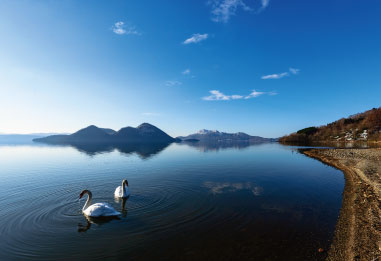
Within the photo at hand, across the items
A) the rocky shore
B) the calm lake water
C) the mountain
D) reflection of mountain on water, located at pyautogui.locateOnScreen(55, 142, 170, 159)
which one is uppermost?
the mountain

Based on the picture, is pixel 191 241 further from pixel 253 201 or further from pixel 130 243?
pixel 253 201

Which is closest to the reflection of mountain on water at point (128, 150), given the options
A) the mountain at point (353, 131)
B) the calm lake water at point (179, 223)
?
the calm lake water at point (179, 223)

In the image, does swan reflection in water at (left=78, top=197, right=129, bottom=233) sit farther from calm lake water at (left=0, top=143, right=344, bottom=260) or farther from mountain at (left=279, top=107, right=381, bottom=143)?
mountain at (left=279, top=107, right=381, bottom=143)

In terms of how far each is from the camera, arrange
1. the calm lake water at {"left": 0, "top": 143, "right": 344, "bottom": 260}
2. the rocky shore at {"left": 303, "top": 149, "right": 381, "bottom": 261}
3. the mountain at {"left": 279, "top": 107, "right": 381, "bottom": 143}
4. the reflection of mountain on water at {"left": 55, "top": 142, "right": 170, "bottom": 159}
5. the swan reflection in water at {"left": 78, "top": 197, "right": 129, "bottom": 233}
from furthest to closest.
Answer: the mountain at {"left": 279, "top": 107, "right": 381, "bottom": 143} < the reflection of mountain on water at {"left": 55, "top": 142, "right": 170, "bottom": 159} < the swan reflection in water at {"left": 78, "top": 197, "right": 129, "bottom": 233} < the calm lake water at {"left": 0, "top": 143, "right": 344, "bottom": 260} < the rocky shore at {"left": 303, "top": 149, "right": 381, "bottom": 261}

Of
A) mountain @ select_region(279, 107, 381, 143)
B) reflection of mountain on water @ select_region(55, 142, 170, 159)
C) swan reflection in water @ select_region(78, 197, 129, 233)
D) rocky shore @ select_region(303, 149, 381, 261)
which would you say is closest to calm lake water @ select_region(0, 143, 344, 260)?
swan reflection in water @ select_region(78, 197, 129, 233)

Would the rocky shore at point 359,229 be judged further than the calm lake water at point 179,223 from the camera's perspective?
No

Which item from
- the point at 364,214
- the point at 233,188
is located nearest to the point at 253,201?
the point at 233,188

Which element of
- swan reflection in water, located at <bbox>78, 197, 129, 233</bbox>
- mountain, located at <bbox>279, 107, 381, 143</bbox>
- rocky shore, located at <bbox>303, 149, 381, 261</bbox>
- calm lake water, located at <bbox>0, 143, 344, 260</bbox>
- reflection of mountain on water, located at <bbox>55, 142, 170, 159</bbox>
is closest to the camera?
rocky shore, located at <bbox>303, 149, 381, 261</bbox>

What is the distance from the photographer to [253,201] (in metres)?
18.8

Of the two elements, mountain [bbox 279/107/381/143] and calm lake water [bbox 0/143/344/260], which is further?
mountain [bbox 279/107/381/143]

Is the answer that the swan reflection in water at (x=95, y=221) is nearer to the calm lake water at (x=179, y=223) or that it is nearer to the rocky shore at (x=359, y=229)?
the calm lake water at (x=179, y=223)

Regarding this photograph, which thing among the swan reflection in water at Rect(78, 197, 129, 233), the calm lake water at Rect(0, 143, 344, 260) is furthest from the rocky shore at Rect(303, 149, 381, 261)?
the swan reflection in water at Rect(78, 197, 129, 233)

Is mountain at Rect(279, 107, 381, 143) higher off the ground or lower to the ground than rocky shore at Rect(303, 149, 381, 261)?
higher

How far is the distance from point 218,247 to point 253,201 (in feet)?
31.1
